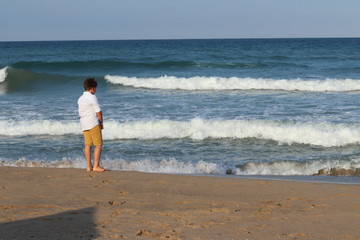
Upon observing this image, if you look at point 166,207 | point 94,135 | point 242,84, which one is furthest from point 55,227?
point 242,84

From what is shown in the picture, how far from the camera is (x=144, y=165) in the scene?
380 inches

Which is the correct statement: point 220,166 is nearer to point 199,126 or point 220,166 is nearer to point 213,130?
point 213,130

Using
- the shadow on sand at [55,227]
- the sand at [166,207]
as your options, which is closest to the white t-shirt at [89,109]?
the sand at [166,207]

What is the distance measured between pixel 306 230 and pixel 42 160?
6342 mm

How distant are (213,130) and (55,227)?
25.9 ft

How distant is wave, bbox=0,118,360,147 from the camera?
11.9 metres

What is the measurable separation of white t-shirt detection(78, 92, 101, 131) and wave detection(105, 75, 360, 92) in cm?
1541

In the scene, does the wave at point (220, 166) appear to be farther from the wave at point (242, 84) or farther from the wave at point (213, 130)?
the wave at point (242, 84)

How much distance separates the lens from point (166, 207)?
609 cm

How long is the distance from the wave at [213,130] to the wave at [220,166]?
2095 mm

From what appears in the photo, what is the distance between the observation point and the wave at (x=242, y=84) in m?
22.2

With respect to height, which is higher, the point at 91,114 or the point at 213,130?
the point at 91,114

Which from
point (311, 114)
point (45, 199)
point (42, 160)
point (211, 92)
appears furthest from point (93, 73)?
point (45, 199)

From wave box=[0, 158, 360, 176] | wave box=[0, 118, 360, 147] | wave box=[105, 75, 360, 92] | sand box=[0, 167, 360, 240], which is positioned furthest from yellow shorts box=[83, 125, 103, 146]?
wave box=[105, 75, 360, 92]
